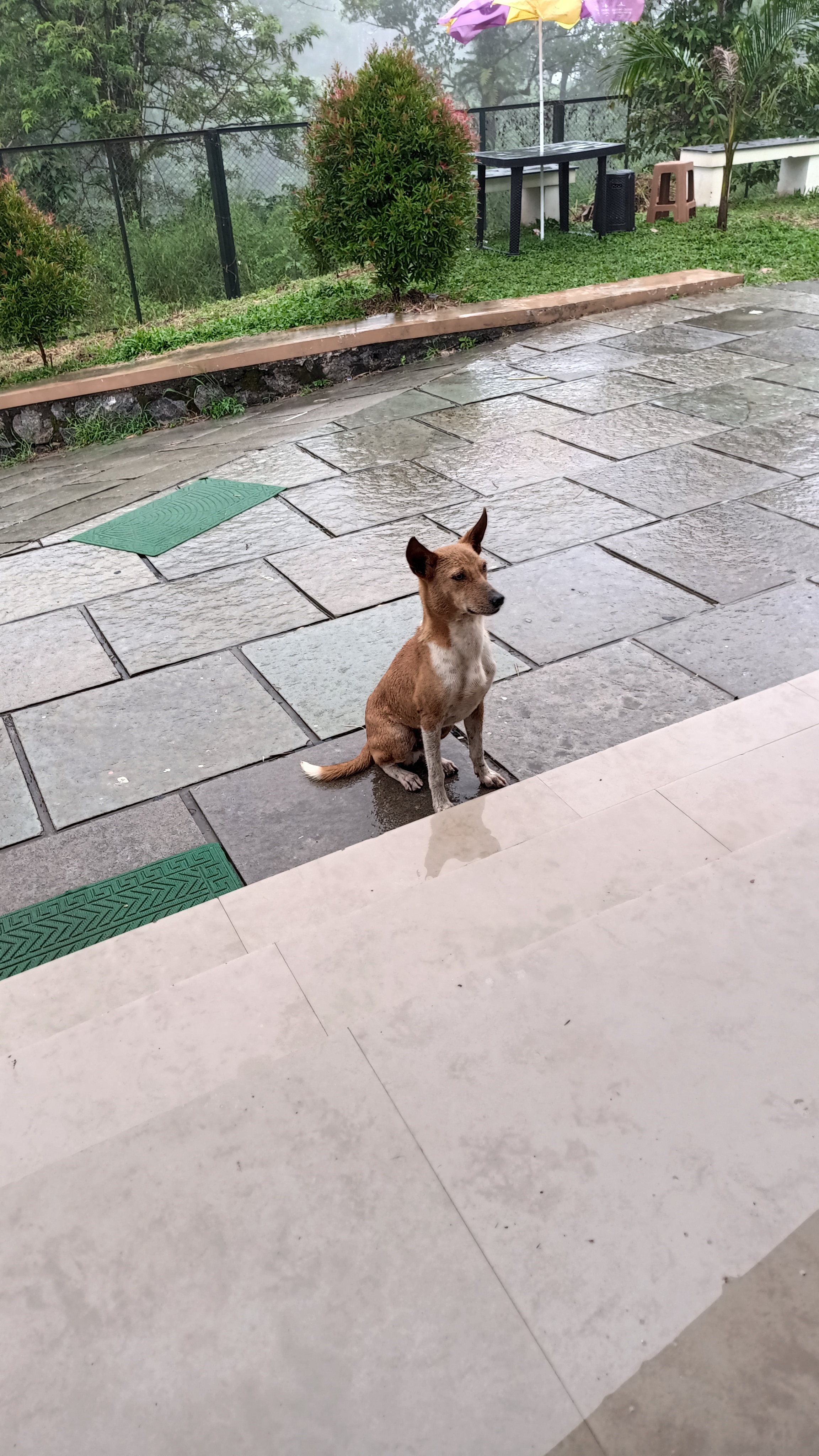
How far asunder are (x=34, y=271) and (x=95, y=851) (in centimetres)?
733

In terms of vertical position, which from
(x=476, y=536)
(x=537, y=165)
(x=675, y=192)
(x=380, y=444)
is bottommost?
(x=380, y=444)

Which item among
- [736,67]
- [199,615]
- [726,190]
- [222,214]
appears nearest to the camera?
[199,615]

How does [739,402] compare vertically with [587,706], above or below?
above

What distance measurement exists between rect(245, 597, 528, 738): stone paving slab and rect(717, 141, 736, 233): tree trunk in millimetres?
9710

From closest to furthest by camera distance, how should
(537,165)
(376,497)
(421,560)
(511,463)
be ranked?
(421,560), (376,497), (511,463), (537,165)

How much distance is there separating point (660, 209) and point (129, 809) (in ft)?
44.9

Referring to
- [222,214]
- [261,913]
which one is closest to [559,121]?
[222,214]

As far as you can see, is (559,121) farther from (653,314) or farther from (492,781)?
(492,781)

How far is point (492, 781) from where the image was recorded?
352 centimetres

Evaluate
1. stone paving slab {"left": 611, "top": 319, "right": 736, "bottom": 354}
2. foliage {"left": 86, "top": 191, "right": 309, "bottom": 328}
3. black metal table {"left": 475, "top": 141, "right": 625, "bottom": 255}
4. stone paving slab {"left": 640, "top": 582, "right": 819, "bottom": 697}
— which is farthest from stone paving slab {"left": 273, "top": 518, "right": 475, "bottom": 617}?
foliage {"left": 86, "top": 191, "right": 309, "bottom": 328}

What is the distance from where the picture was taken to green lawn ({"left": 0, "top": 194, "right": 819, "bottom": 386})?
10016 millimetres

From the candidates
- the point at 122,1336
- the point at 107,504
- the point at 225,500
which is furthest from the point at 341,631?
the point at 122,1336

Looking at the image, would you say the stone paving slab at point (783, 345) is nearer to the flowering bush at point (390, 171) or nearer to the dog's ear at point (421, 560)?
the flowering bush at point (390, 171)

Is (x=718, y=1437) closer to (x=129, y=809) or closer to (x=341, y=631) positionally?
(x=129, y=809)
